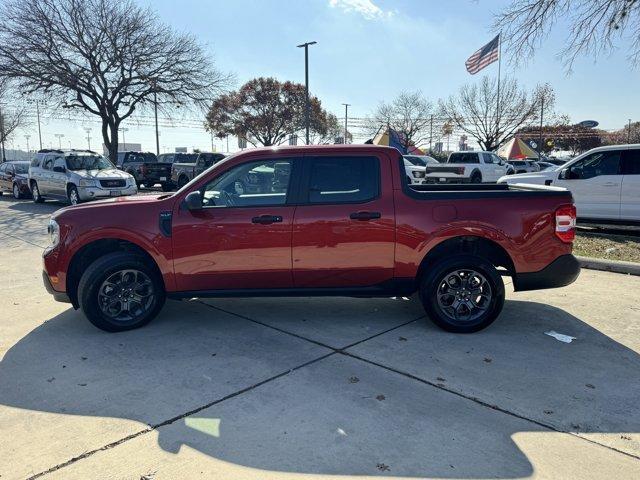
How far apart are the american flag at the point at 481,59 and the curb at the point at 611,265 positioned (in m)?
22.2

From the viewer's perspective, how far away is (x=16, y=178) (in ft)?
66.3

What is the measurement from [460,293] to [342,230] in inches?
51.7

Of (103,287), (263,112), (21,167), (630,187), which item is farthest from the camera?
(263,112)

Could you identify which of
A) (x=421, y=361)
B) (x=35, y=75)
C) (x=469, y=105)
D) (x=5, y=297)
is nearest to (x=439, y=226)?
(x=421, y=361)

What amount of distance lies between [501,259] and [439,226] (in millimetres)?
854

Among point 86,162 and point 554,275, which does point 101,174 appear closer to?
point 86,162

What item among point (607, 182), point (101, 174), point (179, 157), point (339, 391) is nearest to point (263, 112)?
point (179, 157)

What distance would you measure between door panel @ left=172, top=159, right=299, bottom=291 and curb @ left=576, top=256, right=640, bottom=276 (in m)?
5.20

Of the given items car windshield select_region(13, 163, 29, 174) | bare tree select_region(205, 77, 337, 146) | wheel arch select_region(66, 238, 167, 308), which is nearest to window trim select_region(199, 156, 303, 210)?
wheel arch select_region(66, 238, 167, 308)

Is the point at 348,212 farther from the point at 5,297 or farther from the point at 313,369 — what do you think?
the point at 5,297

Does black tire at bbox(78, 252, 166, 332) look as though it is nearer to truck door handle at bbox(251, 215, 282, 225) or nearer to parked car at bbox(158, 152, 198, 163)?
truck door handle at bbox(251, 215, 282, 225)

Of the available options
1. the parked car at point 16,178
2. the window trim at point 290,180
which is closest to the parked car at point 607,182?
the window trim at point 290,180

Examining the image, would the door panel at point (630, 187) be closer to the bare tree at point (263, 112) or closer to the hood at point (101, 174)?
the hood at point (101, 174)

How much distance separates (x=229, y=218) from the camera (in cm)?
461
